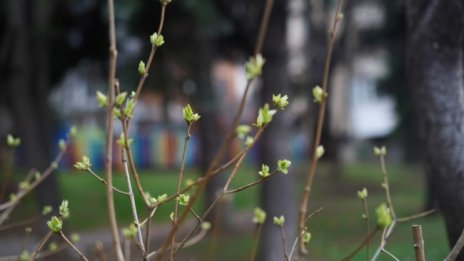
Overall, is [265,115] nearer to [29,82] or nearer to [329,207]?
[29,82]

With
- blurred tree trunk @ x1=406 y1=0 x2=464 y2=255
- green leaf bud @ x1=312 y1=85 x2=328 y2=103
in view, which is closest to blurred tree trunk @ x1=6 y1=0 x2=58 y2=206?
blurred tree trunk @ x1=406 y1=0 x2=464 y2=255

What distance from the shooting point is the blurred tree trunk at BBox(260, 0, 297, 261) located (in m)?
9.29

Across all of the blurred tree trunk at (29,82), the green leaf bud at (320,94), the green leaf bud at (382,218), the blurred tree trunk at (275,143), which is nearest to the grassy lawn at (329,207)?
the blurred tree trunk at (275,143)

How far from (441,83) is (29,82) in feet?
31.3

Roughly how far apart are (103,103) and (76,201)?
16204mm

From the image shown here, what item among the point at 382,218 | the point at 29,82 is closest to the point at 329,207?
the point at 29,82

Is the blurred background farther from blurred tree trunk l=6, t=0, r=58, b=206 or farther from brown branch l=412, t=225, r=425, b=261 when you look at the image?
brown branch l=412, t=225, r=425, b=261

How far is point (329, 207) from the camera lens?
15172 millimetres

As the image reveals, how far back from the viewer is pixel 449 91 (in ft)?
11.8

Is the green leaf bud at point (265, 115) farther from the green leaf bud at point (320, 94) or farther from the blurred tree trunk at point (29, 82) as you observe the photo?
the blurred tree trunk at point (29, 82)

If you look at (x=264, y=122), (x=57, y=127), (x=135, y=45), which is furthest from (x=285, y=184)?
(x=57, y=127)

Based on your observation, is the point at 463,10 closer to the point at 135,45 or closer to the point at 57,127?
the point at 135,45

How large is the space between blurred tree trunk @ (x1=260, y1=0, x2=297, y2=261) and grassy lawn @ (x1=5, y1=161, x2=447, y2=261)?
59 cm

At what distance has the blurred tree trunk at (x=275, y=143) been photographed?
30.5 ft
